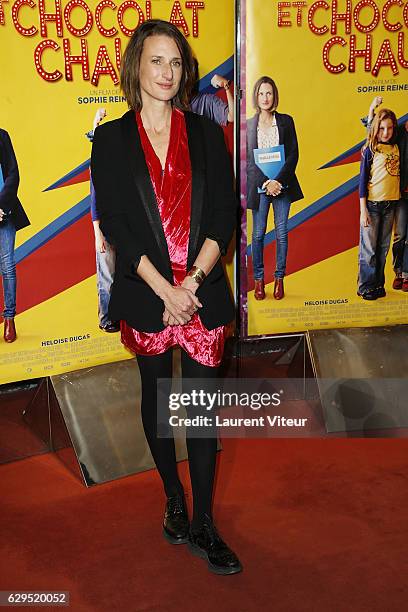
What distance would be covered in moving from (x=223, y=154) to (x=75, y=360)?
1.22m

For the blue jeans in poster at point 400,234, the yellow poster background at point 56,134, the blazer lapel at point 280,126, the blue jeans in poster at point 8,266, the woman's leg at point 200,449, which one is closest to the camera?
the woman's leg at point 200,449

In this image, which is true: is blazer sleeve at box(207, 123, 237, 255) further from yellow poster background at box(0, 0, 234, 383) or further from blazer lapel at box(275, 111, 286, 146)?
blazer lapel at box(275, 111, 286, 146)

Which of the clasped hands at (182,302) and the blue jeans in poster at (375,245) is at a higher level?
the clasped hands at (182,302)

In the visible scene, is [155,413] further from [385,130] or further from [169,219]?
[385,130]

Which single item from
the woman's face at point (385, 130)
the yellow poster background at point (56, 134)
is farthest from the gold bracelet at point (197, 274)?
the woman's face at point (385, 130)

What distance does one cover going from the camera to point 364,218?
321 cm

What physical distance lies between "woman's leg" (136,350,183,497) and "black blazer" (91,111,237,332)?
0.44 feet

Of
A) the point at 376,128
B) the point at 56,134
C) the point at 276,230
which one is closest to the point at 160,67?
the point at 56,134

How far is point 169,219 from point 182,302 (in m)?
0.26

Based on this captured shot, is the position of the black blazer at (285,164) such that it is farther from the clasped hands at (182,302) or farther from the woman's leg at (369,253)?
the clasped hands at (182,302)

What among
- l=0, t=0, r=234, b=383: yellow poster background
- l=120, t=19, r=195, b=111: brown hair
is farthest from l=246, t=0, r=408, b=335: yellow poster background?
l=120, t=19, r=195, b=111: brown hair

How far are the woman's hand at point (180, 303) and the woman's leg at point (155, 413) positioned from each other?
0.56 feet

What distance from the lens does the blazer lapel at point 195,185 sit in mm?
2154

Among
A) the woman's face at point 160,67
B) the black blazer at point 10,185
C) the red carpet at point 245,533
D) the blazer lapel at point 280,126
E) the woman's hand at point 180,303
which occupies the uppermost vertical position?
the woman's face at point 160,67
